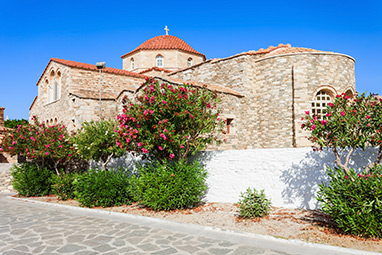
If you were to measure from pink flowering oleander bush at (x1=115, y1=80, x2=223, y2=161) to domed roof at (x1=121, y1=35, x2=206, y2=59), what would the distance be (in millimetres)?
21942

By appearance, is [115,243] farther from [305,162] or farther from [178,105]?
[305,162]

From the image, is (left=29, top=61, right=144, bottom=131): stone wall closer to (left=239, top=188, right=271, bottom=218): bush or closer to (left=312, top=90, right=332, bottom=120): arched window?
(left=312, top=90, right=332, bottom=120): arched window

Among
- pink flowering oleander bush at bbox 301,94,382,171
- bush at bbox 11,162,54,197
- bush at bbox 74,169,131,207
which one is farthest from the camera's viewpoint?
bush at bbox 11,162,54,197

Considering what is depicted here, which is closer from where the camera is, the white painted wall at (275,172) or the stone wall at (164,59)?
the white painted wall at (275,172)

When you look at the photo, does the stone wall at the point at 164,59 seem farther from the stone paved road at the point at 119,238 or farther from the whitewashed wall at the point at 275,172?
the stone paved road at the point at 119,238

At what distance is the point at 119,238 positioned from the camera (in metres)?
6.77

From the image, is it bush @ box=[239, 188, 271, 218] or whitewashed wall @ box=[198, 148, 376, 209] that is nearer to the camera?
bush @ box=[239, 188, 271, 218]

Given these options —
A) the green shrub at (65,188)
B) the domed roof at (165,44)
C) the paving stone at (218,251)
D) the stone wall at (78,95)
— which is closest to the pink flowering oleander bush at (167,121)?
the paving stone at (218,251)

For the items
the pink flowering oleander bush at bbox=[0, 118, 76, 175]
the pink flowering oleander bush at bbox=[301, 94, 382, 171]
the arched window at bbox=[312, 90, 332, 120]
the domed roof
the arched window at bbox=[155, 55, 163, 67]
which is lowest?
the pink flowering oleander bush at bbox=[0, 118, 76, 175]

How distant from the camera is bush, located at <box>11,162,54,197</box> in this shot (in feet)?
47.4

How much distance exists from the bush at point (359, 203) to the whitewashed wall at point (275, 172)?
2.17 m

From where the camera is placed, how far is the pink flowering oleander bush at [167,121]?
9.62 metres

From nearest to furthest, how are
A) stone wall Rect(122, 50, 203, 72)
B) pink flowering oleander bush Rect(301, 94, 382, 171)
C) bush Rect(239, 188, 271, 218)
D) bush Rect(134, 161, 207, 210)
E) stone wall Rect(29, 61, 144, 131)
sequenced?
1. pink flowering oleander bush Rect(301, 94, 382, 171)
2. bush Rect(239, 188, 271, 218)
3. bush Rect(134, 161, 207, 210)
4. stone wall Rect(29, 61, 144, 131)
5. stone wall Rect(122, 50, 203, 72)

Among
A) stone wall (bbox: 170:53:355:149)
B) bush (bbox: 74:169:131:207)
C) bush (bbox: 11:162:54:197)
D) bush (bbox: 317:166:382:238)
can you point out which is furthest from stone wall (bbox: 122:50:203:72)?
bush (bbox: 317:166:382:238)
